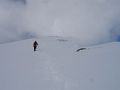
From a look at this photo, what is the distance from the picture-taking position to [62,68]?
2030 cm

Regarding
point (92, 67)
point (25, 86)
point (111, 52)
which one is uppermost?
point (111, 52)

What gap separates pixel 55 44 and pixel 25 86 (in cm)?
931

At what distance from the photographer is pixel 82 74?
61.4 feet

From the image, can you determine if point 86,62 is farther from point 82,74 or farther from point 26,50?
point 26,50

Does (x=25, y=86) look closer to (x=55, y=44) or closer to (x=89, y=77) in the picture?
(x=89, y=77)

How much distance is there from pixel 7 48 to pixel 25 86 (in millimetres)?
9497

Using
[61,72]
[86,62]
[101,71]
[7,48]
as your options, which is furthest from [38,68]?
[7,48]

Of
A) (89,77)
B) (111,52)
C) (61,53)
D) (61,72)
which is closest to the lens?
(89,77)

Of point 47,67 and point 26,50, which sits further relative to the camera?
point 26,50

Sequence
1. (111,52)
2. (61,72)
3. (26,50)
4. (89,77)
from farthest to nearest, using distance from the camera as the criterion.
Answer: (26,50) < (111,52) < (61,72) < (89,77)

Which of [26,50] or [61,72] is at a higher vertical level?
[26,50]

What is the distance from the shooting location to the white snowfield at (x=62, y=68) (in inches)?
706

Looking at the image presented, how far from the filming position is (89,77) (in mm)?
18297

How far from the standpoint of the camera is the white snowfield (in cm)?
1794
